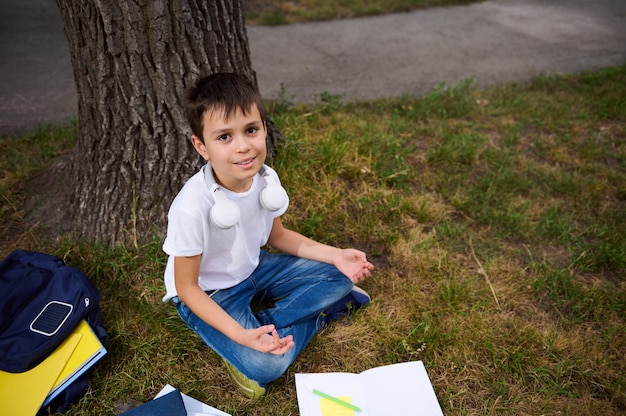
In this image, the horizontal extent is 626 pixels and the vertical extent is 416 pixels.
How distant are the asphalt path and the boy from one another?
192cm

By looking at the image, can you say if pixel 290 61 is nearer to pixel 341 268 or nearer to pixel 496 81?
pixel 496 81

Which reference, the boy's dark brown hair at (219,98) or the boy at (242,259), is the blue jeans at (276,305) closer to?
the boy at (242,259)

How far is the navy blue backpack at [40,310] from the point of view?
1852mm

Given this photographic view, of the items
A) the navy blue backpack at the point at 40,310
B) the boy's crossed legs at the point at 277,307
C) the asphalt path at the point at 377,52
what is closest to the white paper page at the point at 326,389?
the boy's crossed legs at the point at 277,307

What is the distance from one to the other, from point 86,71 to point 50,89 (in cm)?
192

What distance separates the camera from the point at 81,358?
1902mm

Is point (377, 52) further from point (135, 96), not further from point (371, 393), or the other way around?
point (371, 393)

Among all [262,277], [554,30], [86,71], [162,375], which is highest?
[86,71]

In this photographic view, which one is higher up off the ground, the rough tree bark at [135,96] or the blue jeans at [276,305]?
the rough tree bark at [135,96]

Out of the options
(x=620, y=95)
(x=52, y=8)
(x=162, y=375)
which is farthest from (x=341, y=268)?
(x=52, y=8)

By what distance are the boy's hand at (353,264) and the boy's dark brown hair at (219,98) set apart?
772mm

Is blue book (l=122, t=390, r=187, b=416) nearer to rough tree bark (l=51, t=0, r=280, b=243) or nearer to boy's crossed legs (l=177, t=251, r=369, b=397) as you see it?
boy's crossed legs (l=177, t=251, r=369, b=397)

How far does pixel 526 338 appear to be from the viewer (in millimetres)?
2260

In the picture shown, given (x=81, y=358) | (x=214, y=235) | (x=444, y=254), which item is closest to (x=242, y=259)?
(x=214, y=235)
